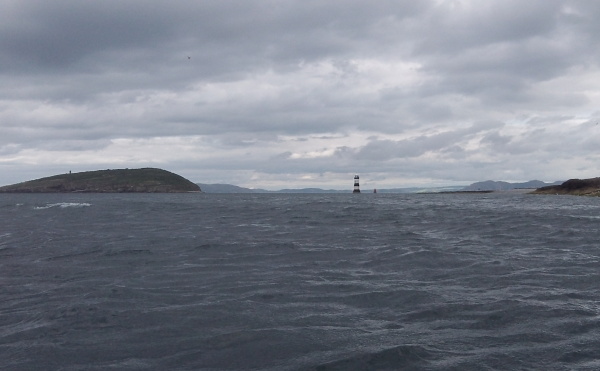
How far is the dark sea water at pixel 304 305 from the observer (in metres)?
11.3

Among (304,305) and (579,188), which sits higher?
(579,188)

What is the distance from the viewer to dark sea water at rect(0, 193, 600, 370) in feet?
37.0

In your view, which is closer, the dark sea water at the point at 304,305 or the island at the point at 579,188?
the dark sea water at the point at 304,305

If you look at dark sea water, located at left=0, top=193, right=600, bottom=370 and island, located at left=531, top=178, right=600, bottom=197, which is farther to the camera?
island, located at left=531, top=178, right=600, bottom=197

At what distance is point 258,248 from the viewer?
2811 centimetres

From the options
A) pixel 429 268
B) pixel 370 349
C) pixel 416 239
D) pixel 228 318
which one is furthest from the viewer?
pixel 416 239

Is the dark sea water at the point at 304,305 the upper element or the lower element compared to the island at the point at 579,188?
lower

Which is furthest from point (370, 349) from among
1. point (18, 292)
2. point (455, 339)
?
point (18, 292)

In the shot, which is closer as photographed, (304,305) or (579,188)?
(304,305)

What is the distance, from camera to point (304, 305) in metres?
15.6

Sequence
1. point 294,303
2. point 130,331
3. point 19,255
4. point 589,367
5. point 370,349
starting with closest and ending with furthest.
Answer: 1. point 589,367
2. point 370,349
3. point 130,331
4. point 294,303
5. point 19,255

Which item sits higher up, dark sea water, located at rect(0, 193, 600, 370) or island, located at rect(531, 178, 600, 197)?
island, located at rect(531, 178, 600, 197)

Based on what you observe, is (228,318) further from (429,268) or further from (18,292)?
(429,268)

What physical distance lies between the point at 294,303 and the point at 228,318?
2.43m
